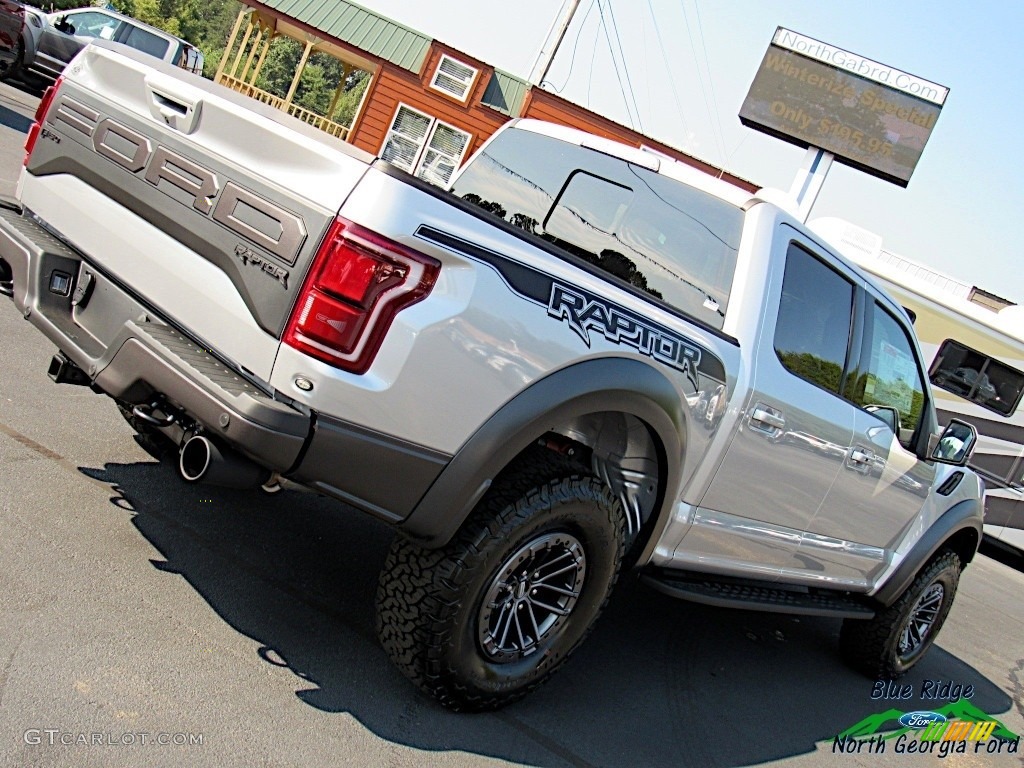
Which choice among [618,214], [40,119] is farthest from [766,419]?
[40,119]

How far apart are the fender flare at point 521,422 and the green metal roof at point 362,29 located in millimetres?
27120

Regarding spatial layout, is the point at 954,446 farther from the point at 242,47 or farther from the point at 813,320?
the point at 242,47

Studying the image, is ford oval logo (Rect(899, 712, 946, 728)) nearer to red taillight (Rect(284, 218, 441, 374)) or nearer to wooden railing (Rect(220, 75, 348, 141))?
red taillight (Rect(284, 218, 441, 374))

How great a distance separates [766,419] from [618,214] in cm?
105

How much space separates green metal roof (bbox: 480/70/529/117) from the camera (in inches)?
1137

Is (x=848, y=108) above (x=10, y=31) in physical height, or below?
above

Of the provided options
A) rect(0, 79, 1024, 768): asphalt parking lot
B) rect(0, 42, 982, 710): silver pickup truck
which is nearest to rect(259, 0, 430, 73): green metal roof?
rect(0, 79, 1024, 768): asphalt parking lot

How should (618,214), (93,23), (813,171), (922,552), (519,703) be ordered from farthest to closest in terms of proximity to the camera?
(813,171) → (93,23) → (922,552) → (618,214) → (519,703)

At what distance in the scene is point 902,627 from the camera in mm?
5496

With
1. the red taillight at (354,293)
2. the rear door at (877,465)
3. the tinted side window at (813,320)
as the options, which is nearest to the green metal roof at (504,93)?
the rear door at (877,465)

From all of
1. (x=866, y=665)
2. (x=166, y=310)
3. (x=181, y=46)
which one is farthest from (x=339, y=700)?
(x=181, y=46)

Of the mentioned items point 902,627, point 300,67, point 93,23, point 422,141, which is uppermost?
point 300,67

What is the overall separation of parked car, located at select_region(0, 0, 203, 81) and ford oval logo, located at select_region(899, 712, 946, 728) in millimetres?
15517

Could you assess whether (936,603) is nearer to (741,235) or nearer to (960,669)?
(960,669)
